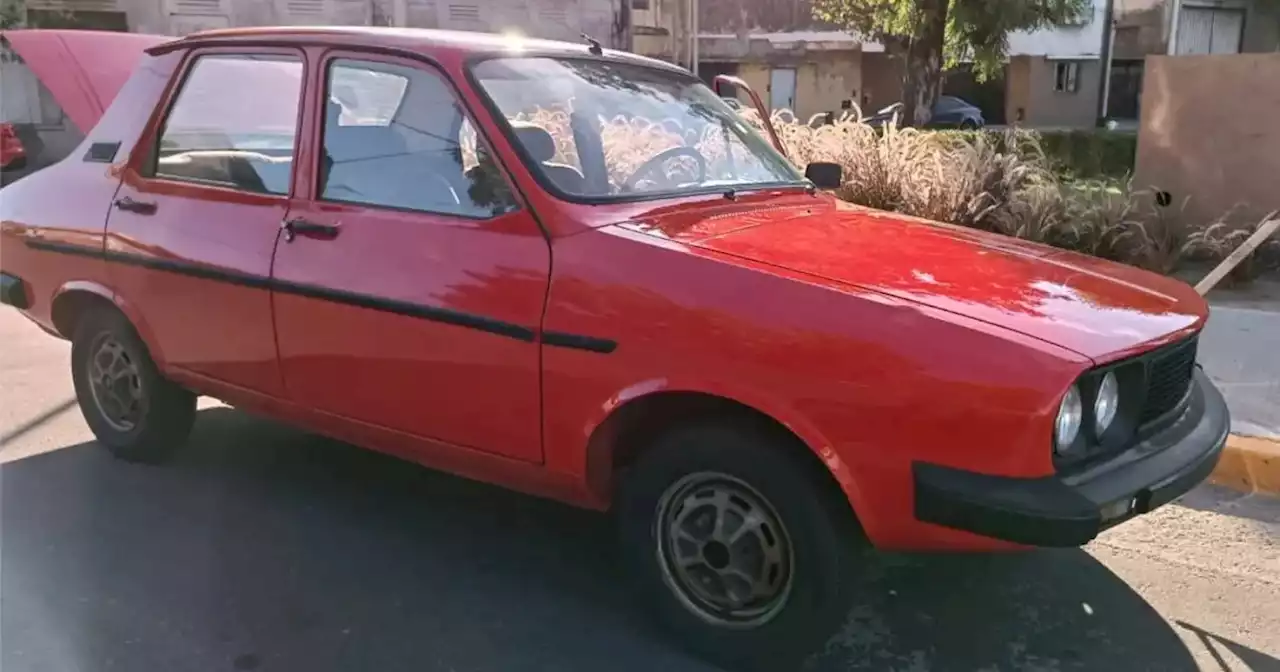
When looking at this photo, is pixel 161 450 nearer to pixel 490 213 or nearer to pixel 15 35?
pixel 490 213

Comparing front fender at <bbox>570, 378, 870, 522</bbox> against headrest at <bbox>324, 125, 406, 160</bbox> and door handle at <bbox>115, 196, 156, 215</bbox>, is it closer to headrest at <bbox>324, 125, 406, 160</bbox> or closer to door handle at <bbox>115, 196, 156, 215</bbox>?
headrest at <bbox>324, 125, 406, 160</bbox>

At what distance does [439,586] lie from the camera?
3.57 meters

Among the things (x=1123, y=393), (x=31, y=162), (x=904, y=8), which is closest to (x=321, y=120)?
(x=1123, y=393)

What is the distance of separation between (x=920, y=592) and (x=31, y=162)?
21.7 m

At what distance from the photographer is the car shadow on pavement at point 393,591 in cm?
314

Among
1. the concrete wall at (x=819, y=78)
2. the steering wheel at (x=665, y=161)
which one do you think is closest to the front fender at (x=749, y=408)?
the steering wheel at (x=665, y=161)

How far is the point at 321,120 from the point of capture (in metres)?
3.78

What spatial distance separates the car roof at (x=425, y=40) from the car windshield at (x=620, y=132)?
0.06 metres

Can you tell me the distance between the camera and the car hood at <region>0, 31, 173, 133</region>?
677 cm

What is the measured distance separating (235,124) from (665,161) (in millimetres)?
1758

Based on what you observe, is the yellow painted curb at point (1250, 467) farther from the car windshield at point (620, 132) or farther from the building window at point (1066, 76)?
the building window at point (1066, 76)

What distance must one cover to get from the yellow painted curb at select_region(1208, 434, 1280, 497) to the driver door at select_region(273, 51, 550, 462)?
302cm

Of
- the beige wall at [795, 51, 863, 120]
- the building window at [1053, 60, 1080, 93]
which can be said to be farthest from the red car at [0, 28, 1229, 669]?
the building window at [1053, 60, 1080, 93]

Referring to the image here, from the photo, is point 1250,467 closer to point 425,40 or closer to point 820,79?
point 425,40
